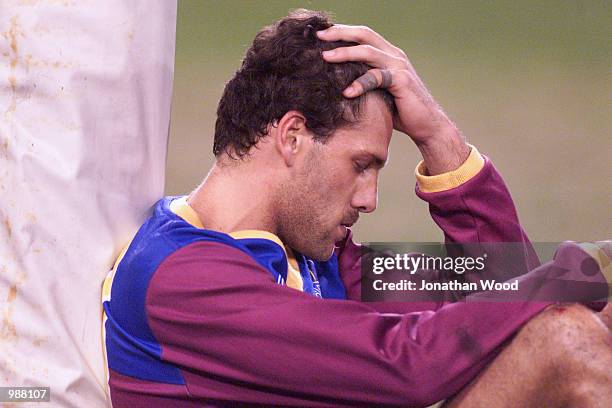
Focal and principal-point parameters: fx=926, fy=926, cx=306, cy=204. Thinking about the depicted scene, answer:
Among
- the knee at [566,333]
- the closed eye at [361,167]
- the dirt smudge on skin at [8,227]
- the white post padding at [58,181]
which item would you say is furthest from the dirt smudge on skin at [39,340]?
the knee at [566,333]

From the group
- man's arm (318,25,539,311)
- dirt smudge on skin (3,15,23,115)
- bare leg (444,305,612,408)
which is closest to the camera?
bare leg (444,305,612,408)

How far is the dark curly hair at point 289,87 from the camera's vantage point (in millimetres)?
1247

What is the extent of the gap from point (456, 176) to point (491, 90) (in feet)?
7.75

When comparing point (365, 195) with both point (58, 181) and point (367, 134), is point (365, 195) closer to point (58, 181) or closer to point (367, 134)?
point (367, 134)

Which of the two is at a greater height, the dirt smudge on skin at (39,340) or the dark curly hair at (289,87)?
the dark curly hair at (289,87)

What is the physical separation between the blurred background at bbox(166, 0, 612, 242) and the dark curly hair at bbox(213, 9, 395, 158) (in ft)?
5.97

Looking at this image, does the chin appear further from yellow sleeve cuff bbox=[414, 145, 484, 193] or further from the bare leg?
the bare leg

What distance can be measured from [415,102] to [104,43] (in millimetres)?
466

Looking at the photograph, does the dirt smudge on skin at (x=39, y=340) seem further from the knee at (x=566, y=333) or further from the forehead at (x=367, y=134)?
the knee at (x=566, y=333)

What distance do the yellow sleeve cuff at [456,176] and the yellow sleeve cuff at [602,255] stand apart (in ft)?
0.85

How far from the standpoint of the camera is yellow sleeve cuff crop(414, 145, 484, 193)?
1.43 m

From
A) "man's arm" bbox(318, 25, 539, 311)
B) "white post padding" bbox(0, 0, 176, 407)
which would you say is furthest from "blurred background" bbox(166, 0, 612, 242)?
"white post padding" bbox(0, 0, 176, 407)

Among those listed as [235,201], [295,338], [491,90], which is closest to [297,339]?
[295,338]

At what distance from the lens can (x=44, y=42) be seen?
1.13m
